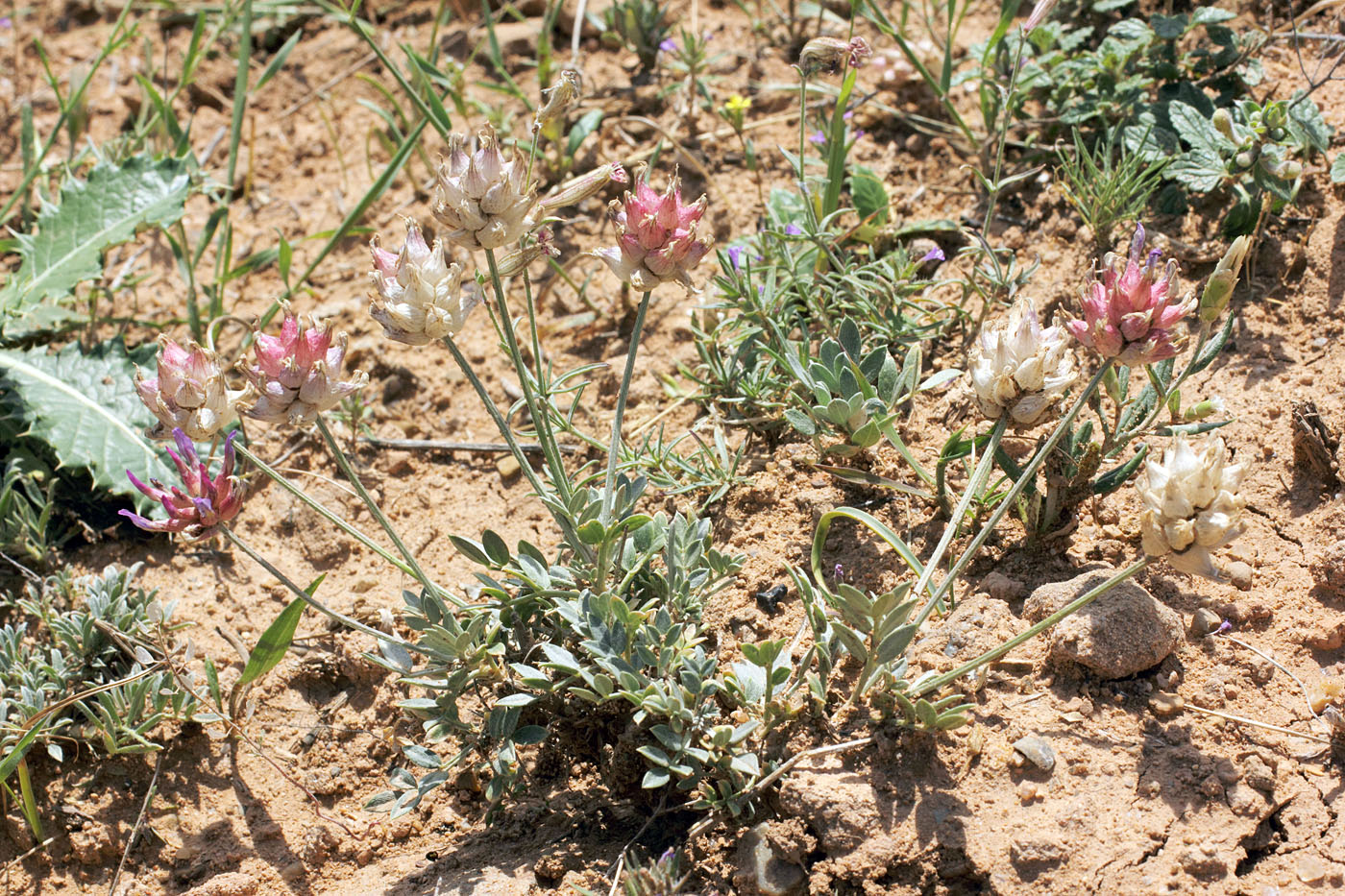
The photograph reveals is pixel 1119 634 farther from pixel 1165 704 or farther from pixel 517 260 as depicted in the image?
pixel 517 260

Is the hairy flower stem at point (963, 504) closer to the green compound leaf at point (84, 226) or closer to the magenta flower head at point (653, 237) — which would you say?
the magenta flower head at point (653, 237)

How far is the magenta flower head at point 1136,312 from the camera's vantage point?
6.81ft

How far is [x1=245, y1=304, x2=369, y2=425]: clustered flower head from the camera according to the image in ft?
6.87

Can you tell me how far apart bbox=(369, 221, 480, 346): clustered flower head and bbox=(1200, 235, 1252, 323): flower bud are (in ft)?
4.93

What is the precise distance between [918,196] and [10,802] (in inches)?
124

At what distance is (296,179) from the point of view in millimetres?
4465

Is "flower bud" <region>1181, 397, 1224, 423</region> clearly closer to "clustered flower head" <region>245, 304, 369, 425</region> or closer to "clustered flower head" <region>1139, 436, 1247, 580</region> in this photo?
"clustered flower head" <region>1139, 436, 1247, 580</region>

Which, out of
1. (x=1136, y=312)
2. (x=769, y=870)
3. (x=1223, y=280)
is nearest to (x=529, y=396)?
(x=769, y=870)

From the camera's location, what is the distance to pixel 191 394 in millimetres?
2139

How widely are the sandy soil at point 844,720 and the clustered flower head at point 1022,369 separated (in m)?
0.50

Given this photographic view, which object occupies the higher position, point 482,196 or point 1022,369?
point 482,196

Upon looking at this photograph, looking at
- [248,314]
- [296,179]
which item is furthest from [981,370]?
[296,179]

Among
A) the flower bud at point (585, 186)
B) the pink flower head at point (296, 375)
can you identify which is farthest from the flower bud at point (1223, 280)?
the pink flower head at point (296, 375)

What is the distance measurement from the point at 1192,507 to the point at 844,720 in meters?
0.82
